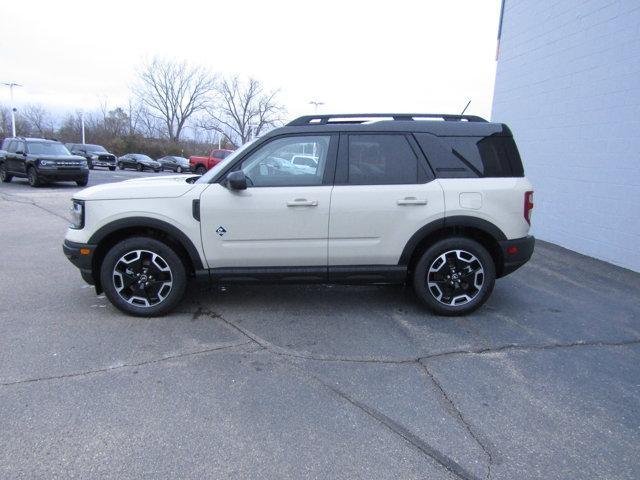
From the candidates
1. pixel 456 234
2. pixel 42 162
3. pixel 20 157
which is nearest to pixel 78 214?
pixel 456 234

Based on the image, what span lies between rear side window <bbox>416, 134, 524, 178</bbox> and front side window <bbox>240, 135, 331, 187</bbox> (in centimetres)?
102

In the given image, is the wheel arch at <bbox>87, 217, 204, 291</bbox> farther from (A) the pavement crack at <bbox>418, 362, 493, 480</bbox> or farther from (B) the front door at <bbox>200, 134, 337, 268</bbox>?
(A) the pavement crack at <bbox>418, 362, 493, 480</bbox>

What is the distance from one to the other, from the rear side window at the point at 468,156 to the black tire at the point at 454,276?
0.69 meters

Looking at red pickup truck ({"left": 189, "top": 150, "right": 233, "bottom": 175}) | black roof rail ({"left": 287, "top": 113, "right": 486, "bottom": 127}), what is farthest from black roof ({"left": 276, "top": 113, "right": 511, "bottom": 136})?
red pickup truck ({"left": 189, "top": 150, "right": 233, "bottom": 175})

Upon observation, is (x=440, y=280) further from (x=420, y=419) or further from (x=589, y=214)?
(x=589, y=214)

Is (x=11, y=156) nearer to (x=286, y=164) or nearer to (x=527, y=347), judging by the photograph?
(x=286, y=164)

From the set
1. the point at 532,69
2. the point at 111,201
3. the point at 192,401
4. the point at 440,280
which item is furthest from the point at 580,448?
the point at 532,69

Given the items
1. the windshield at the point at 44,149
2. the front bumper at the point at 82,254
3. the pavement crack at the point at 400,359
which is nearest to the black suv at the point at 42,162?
the windshield at the point at 44,149

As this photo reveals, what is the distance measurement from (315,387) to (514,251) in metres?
2.57

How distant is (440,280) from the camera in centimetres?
442

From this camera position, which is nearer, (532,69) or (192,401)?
(192,401)

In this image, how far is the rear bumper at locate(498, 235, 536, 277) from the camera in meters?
4.40

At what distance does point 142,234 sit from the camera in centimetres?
427

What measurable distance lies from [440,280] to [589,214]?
4746 millimetres
